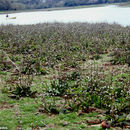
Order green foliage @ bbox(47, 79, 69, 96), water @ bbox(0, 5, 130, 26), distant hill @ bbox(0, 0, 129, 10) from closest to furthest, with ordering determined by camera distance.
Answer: green foliage @ bbox(47, 79, 69, 96)
water @ bbox(0, 5, 130, 26)
distant hill @ bbox(0, 0, 129, 10)

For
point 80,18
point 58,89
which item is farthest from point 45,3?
point 58,89

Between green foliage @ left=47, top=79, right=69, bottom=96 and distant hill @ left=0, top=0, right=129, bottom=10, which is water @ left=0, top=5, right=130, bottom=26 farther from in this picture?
distant hill @ left=0, top=0, right=129, bottom=10

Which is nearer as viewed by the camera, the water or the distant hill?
the water

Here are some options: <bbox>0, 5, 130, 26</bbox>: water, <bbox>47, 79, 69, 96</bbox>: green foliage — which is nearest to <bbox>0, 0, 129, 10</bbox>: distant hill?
<bbox>0, 5, 130, 26</bbox>: water

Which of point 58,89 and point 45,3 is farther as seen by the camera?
point 45,3

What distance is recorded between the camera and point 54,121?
503 centimetres

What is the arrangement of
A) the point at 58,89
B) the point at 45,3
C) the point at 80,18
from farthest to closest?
the point at 45,3 → the point at 80,18 → the point at 58,89

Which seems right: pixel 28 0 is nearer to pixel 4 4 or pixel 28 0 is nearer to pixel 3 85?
pixel 4 4

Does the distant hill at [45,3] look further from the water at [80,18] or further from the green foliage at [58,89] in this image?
the green foliage at [58,89]

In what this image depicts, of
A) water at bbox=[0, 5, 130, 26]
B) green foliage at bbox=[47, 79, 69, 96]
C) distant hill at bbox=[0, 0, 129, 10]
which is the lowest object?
green foliage at bbox=[47, 79, 69, 96]

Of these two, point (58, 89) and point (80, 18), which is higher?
point (80, 18)

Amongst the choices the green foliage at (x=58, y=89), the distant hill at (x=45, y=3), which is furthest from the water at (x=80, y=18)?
the distant hill at (x=45, y=3)

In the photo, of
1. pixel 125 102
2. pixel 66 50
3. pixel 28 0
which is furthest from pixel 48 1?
pixel 125 102

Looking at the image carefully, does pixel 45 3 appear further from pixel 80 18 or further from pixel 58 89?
pixel 58 89
